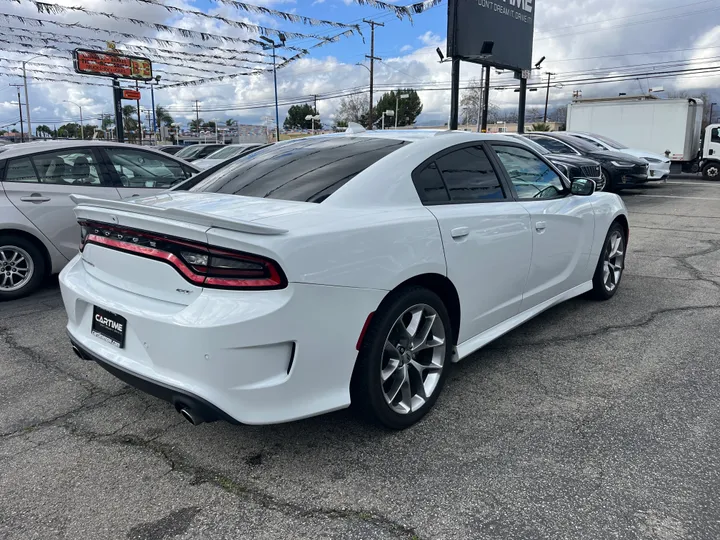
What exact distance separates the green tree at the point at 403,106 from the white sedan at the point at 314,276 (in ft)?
267

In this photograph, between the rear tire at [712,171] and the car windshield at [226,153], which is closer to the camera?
the car windshield at [226,153]

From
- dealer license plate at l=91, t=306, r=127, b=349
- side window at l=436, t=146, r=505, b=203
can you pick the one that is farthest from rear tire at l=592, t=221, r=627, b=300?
dealer license plate at l=91, t=306, r=127, b=349

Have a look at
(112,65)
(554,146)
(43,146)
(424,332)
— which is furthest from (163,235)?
(112,65)

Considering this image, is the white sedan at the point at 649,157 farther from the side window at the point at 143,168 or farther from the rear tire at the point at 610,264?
the side window at the point at 143,168

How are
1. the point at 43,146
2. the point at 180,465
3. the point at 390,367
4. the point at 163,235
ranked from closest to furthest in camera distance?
the point at 163,235 < the point at 180,465 < the point at 390,367 < the point at 43,146

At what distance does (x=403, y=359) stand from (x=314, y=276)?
0.80m

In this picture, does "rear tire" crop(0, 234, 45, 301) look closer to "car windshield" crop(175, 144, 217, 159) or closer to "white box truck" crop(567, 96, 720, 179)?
"car windshield" crop(175, 144, 217, 159)

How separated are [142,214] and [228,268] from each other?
60 centimetres

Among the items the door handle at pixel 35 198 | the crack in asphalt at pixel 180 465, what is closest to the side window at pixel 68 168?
the door handle at pixel 35 198

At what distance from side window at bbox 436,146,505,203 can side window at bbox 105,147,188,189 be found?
416cm

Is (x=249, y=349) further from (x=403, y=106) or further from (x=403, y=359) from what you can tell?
(x=403, y=106)

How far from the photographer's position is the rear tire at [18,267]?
5.33 metres

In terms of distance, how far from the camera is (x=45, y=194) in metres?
5.53

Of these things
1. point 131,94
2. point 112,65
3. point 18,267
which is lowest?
point 18,267
